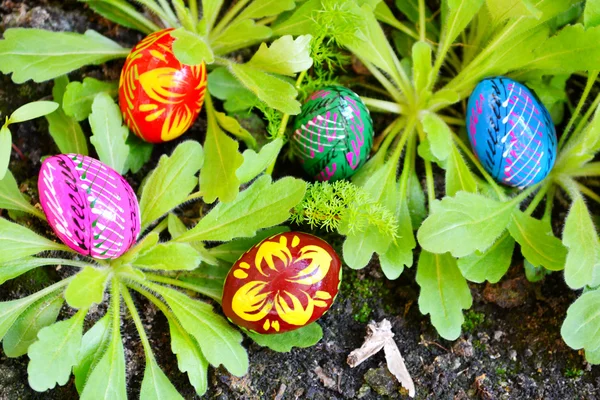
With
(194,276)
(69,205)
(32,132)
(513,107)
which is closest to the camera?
(69,205)

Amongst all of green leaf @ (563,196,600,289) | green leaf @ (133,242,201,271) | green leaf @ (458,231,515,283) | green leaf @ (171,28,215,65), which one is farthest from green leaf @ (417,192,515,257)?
green leaf @ (171,28,215,65)

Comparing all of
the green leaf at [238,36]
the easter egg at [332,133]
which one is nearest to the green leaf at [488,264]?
the easter egg at [332,133]

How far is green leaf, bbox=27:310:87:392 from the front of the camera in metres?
1.39

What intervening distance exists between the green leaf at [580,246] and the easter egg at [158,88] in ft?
3.16

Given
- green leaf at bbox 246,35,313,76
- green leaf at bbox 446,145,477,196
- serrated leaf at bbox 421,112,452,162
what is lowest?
green leaf at bbox 446,145,477,196

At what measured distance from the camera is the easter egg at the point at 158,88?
158cm

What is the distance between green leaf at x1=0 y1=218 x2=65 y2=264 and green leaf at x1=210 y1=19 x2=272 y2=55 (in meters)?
0.67

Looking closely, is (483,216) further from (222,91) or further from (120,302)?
(120,302)

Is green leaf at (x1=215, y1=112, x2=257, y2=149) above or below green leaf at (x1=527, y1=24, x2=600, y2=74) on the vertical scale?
below

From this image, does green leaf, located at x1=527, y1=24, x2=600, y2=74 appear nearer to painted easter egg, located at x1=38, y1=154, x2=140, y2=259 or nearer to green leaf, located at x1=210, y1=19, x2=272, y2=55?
green leaf, located at x1=210, y1=19, x2=272, y2=55

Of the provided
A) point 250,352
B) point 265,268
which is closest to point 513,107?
point 265,268

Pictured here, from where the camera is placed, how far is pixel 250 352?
164 centimetres

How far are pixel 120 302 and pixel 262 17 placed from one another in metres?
0.85

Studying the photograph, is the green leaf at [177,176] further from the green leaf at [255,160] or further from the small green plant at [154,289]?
the green leaf at [255,160]
